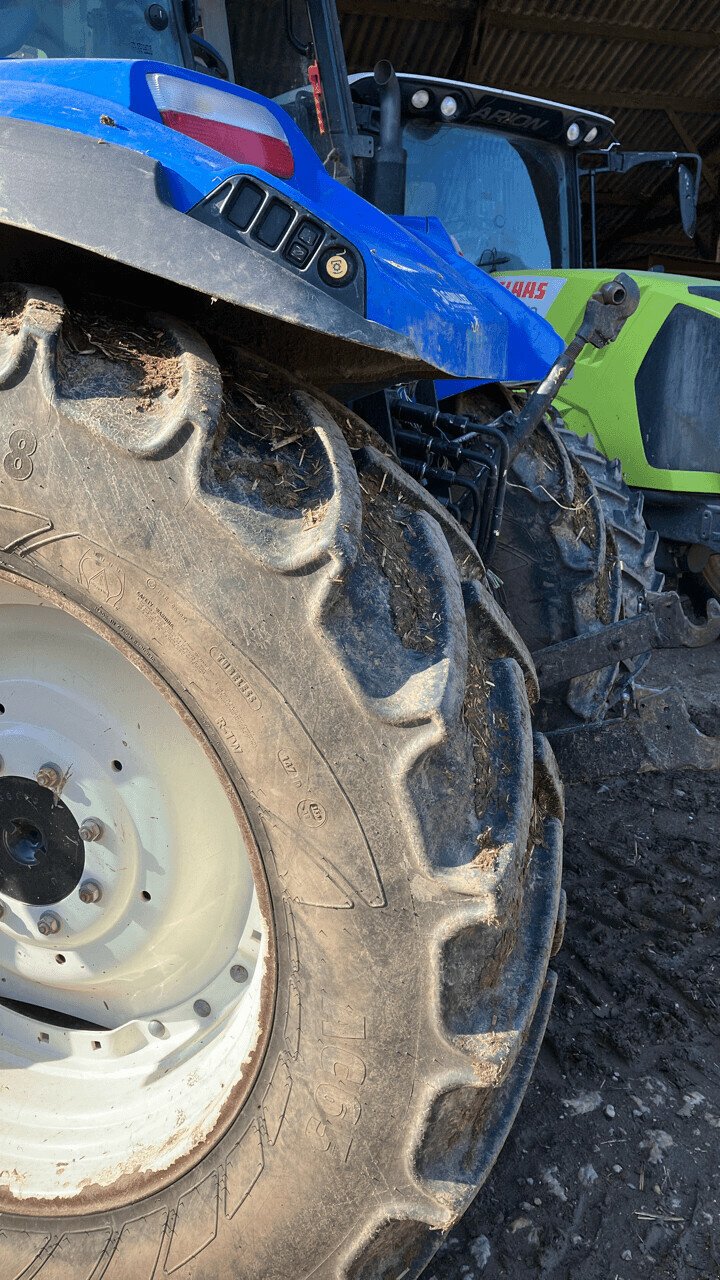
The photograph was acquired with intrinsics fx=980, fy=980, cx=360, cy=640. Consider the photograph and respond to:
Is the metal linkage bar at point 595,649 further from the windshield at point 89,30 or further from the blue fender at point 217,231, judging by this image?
the windshield at point 89,30

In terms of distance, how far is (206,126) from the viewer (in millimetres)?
1699

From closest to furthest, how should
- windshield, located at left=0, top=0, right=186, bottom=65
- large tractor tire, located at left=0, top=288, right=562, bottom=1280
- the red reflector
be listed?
large tractor tire, located at left=0, top=288, right=562, bottom=1280 < the red reflector < windshield, located at left=0, top=0, right=186, bottom=65

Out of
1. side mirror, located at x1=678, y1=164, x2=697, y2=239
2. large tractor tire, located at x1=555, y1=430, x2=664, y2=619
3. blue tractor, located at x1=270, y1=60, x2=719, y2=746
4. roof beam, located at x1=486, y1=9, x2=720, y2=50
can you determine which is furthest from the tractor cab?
roof beam, located at x1=486, y1=9, x2=720, y2=50

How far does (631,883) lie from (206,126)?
2186 millimetres

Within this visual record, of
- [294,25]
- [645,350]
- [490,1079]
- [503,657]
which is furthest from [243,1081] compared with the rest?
[645,350]

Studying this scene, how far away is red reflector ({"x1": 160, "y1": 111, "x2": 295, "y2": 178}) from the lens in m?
1.67

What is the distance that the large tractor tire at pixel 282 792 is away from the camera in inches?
47.1

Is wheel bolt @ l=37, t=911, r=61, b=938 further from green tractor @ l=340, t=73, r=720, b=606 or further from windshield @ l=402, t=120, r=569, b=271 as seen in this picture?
windshield @ l=402, t=120, r=569, b=271

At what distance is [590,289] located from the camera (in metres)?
4.38

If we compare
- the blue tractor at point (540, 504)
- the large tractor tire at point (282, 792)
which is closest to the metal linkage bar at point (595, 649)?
the blue tractor at point (540, 504)

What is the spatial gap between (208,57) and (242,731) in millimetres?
2134

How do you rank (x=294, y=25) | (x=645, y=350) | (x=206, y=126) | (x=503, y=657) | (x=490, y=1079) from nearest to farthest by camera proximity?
(x=490, y=1079)
(x=503, y=657)
(x=206, y=126)
(x=294, y=25)
(x=645, y=350)

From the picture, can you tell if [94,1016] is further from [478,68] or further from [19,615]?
[478,68]

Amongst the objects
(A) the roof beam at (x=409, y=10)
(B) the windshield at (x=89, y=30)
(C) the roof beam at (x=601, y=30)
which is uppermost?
(C) the roof beam at (x=601, y=30)
